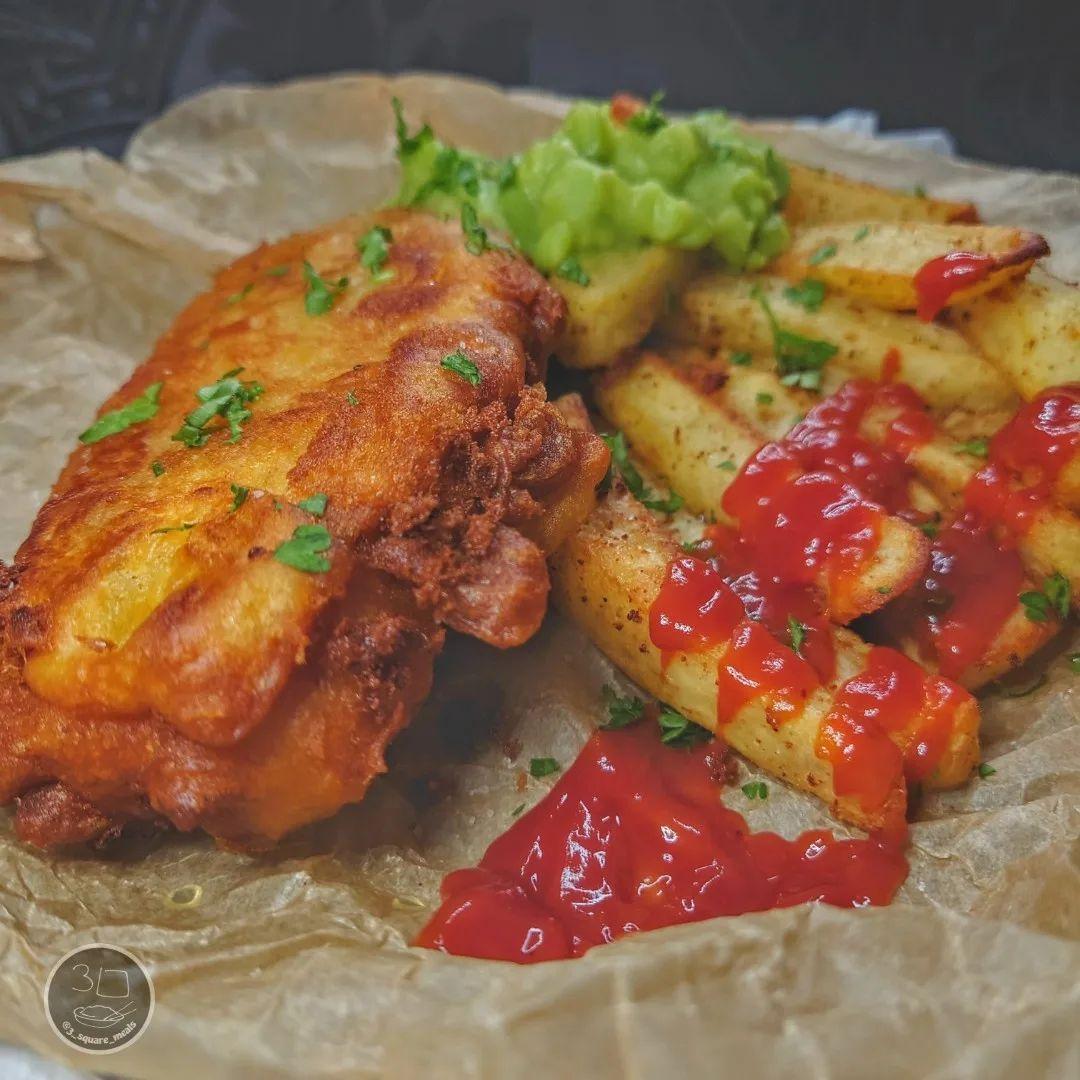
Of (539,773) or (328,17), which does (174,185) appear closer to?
(328,17)

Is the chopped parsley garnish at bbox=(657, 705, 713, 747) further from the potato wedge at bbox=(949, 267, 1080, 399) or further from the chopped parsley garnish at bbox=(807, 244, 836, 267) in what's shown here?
the chopped parsley garnish at bbox=(807, 244, 836, 267)

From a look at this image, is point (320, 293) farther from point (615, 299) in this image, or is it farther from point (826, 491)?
point (826, 491)

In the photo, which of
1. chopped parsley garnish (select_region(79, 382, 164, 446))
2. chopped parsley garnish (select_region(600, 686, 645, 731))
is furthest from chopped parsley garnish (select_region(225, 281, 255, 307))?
chopped parsley garnish (select_region(600, 686, 645, 731))

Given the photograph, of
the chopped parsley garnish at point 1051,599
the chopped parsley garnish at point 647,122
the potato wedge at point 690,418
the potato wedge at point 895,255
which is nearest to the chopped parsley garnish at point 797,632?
the potato wedge at point 690,418

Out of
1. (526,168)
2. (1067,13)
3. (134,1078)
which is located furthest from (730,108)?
(134,1078)

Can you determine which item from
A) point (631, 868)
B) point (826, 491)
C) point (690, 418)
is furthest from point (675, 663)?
point (690, 418)

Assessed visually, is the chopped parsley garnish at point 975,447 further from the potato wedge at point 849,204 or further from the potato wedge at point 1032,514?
the potato wedge at point 849,204
